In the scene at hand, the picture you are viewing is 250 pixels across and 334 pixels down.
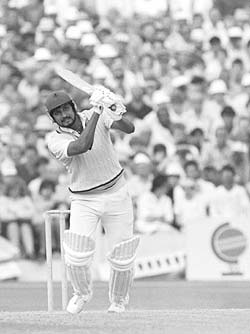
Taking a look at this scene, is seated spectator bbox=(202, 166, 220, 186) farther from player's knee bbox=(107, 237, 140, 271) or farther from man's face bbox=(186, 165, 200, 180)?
player's knee bbox=(107, 237, 140, 271)

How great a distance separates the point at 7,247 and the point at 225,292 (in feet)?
8.88

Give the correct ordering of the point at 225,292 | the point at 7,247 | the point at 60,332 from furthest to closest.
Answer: the point at 7,247
the point at 225,292
the point at 60,332

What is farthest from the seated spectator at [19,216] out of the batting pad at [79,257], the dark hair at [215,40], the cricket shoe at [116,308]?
the batting pad at [79,257]

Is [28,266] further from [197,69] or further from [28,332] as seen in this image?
[28,332]

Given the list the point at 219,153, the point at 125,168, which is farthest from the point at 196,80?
the point at 125,168

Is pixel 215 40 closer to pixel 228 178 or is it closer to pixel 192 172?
pixel 192 172

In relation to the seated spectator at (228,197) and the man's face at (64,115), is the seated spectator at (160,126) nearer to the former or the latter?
the seated spectator at (228,197)

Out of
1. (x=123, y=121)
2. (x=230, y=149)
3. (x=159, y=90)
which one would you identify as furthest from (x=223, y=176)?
(x=123, y=121)

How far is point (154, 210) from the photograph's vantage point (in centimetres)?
1441

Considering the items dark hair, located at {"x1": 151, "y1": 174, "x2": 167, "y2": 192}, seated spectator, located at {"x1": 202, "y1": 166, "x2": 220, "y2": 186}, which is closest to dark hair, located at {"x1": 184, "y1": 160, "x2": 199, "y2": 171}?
seated spectator, located at {"x1": 202, "y1": 166, "x2": 220, "y2": 186}

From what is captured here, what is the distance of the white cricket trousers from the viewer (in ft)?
30.2

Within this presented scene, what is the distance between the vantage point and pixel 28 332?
7.80m

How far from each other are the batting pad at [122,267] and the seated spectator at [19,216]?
15.9 feet

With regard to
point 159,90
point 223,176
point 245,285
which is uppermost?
point 159,90
